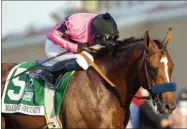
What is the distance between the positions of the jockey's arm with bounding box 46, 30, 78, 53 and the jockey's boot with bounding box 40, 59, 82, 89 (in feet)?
0.41

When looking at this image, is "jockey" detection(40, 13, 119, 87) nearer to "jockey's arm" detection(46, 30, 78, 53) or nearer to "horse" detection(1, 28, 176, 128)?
"jockey's arm" detection(46, 30, 78, 53)

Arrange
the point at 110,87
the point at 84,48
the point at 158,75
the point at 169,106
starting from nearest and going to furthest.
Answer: the point at 169,106, the point at 158,75, the point at 110,87, the point at 84,48

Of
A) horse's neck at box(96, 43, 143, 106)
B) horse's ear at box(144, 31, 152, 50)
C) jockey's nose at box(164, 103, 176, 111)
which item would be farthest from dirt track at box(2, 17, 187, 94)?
jockey's nose at box(164, 103, 176, 111)

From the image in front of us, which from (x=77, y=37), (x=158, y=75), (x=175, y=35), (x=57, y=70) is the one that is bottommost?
(x=175, y=35)

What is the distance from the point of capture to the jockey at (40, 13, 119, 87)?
244 inches

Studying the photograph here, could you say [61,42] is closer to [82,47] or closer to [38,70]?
[82,47]

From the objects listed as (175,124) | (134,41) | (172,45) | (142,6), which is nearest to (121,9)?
(142,6)

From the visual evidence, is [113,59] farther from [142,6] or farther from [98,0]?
[98,0]

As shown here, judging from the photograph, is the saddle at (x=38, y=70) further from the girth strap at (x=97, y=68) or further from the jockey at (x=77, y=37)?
the girth strap at (x=97, y=68)

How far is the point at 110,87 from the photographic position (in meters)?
6.12

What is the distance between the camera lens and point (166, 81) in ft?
18.8

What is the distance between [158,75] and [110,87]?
23.2 inches

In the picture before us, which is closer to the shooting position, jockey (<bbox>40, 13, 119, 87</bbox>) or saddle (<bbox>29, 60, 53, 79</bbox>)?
jockey (<bbox>40, 13, 119, 87</bbox>)

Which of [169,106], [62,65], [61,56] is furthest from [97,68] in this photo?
[169,106]
